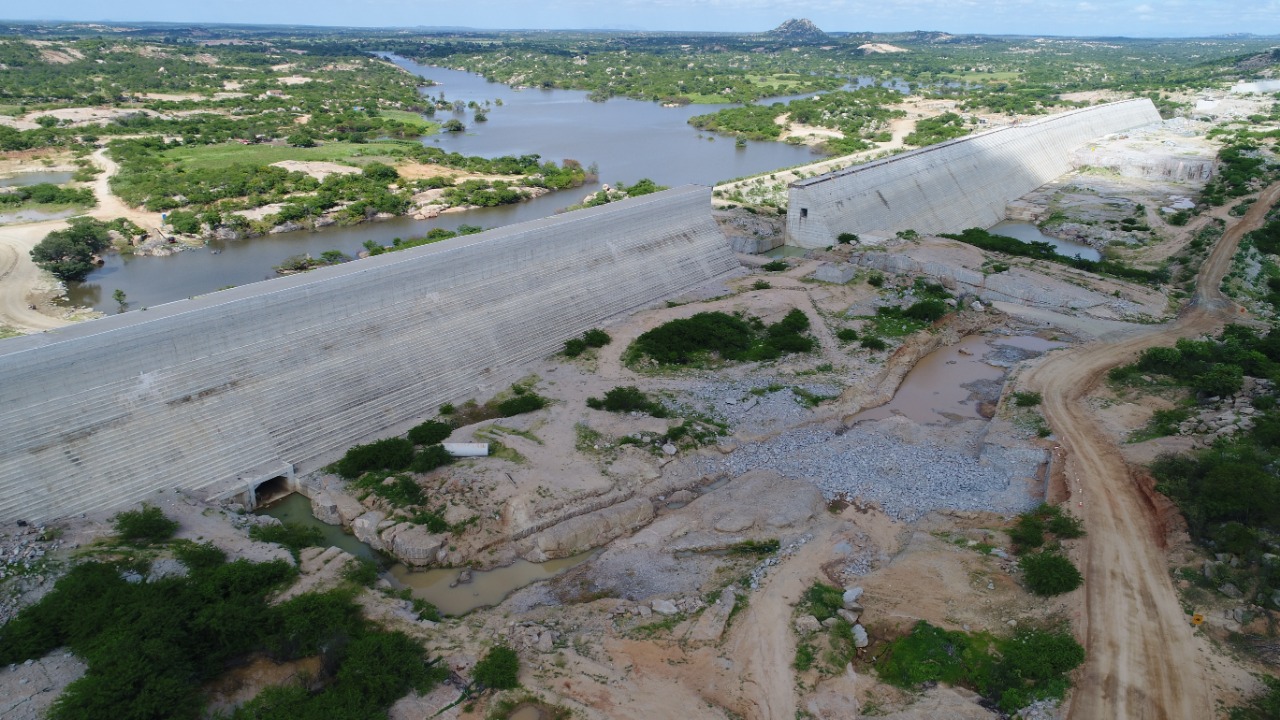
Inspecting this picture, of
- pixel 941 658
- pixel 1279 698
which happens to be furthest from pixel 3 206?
pixel 1279 698

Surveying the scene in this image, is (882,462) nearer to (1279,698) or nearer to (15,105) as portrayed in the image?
(1279,698)

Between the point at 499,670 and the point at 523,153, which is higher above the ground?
the point at 523,153

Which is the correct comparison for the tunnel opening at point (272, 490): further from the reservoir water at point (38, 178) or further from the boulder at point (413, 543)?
the reservoir water at point (38, 178)

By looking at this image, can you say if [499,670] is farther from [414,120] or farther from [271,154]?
[414,120]

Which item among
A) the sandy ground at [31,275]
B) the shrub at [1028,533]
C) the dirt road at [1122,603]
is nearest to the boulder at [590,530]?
the shrub at [1028,533]

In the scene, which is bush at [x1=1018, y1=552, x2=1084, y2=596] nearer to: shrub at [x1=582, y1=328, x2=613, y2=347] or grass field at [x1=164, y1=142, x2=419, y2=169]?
shrub at [x1=582, y1=328, x2=613, y2=347]

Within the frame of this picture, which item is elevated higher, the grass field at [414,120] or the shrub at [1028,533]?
the grass field at [414,120]

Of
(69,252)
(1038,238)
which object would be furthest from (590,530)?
(1038,238)
